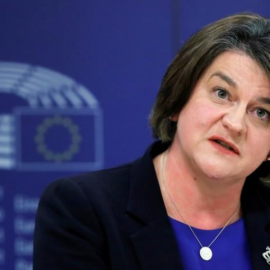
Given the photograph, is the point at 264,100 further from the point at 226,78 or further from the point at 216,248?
the point at 216,248

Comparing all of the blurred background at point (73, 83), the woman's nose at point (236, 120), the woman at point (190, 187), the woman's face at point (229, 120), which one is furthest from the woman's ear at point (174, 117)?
the blurred background at point (73, 83)

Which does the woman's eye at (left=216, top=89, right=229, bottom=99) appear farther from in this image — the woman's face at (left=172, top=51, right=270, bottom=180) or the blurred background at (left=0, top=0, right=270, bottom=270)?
the blurred background at (left=0, top=0, right=270, bottom=270)

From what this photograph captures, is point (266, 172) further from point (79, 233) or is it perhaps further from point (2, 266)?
point (2, 266)

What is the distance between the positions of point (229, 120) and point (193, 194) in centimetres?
25

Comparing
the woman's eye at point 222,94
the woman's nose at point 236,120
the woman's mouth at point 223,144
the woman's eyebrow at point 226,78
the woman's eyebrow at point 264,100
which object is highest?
the woman's eyebrow at point 226,78

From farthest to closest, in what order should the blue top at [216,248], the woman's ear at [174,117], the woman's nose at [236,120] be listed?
the woman's ear at [174,117]
the blue top at [216,248]
the woman's nose at [236,120]

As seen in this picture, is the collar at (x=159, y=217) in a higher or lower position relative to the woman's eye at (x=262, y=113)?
lower

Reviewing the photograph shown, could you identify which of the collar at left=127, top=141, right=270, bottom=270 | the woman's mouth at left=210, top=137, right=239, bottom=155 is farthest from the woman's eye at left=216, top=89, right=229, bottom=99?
the collar at left=127, top=141, right=270, bottom=270

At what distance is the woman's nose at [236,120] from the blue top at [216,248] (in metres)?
0.29

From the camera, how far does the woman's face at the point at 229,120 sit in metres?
1.53

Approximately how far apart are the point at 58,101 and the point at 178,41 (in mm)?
509

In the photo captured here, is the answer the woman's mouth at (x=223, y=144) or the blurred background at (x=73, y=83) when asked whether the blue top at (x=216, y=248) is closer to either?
the woman's mouth at (x=223, y=144)

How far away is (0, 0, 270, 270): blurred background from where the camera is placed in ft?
8.39

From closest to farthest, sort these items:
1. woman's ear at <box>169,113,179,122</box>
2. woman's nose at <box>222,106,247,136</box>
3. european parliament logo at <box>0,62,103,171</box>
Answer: woman's nose at <box>222,106,247,136</box> → woman's ear at <box>169,113,179,122</box> → european parliament logo at <box>0,62,103,171</box>
